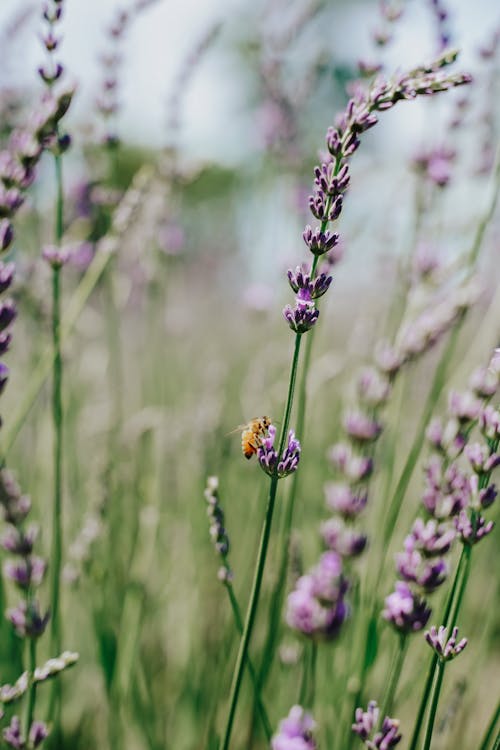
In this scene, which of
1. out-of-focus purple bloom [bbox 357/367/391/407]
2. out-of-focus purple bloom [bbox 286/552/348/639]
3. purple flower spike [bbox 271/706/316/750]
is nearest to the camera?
purple flower spike [bbox 271/706/316/750]

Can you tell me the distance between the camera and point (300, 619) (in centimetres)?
92

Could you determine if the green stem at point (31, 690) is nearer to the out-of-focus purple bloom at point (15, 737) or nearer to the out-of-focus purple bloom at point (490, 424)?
the out-of-focus purple bloom at point (15, 737)

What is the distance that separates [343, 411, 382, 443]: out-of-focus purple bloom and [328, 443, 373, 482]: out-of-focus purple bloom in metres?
0.03

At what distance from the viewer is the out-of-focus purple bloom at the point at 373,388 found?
3.61 feet

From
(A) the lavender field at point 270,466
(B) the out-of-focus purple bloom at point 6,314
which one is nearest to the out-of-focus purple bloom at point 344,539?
(A) the lavender field at point 270,466

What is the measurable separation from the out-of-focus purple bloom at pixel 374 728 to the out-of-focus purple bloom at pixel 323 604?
107mm

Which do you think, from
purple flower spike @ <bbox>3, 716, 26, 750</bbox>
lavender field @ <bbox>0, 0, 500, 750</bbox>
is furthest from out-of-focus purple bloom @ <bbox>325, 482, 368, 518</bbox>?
purple flower spike @ <bbox>3, 716, 26, 750</bbox>

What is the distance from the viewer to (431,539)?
2.84 feet

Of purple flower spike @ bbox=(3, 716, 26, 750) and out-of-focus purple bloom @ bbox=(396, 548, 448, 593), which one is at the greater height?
out-of-focus purple bloom @ bbox=(396, 548, 448, 593)

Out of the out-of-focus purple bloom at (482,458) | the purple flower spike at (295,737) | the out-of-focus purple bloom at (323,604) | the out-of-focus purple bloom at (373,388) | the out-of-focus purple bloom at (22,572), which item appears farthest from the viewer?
the out-of-focus purple bloom at (373,388)

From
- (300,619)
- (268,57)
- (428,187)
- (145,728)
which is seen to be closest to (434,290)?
(428,187)

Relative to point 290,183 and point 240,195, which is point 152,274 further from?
point 240,195

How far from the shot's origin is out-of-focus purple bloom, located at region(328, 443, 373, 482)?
1074mm

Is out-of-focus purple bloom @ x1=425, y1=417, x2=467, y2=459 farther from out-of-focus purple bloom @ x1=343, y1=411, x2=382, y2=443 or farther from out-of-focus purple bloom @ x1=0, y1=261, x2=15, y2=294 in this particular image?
out-of-focus purple bloom @ x1=0, y1=261, x2=15, y2=294
